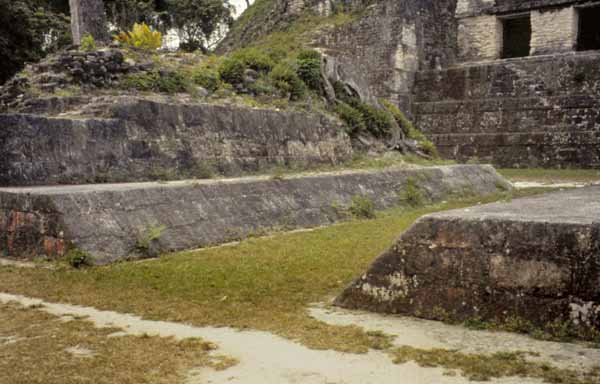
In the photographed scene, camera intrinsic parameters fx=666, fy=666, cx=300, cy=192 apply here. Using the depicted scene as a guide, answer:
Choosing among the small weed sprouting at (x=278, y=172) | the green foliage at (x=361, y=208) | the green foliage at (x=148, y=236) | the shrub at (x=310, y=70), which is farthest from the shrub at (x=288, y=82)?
the green foliage at (x=148, y=236)

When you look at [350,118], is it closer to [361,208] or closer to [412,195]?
[412,195]

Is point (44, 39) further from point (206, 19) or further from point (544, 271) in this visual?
point (544, 271)

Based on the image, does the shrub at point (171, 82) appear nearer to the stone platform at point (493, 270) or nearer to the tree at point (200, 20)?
the stone platform at point (493, 270)

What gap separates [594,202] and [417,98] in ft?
60.1

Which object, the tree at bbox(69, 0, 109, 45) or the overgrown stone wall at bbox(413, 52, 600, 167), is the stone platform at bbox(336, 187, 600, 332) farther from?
the overgrown stone wall at bbox(413, 52, 600, 167)

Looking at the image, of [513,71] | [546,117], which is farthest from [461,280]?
[513,71]

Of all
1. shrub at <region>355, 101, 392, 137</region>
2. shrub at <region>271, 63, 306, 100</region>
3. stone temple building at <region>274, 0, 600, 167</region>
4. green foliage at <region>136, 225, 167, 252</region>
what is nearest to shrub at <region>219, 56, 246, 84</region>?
shrub at <region>271, 63, 306, 100</region>

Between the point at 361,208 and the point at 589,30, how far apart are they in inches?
845

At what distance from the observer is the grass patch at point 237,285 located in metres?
4.33

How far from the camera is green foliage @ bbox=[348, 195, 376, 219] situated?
1012cm

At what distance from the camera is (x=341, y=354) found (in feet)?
12.0

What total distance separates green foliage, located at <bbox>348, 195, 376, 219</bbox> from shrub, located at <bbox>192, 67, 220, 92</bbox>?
3.42 meters

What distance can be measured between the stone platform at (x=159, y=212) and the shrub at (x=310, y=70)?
3715 millimetres

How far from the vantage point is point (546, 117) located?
20.0 metres
